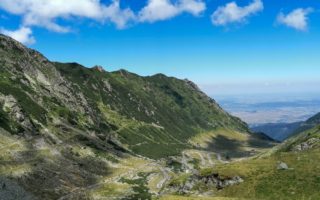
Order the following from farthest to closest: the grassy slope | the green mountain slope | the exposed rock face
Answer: the exposed rock face
the grassy slope
the green mountain slope

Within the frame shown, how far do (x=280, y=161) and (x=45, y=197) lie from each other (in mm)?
105329

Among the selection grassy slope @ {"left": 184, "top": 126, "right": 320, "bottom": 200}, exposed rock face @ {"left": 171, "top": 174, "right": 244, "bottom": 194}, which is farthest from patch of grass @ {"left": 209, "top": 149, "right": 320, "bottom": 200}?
exposed rock face @ {"left": 171, "top": 174, "right": 244, "bottom": 194}

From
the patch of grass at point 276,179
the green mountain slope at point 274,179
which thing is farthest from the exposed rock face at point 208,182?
the patch of grass at point 276,179

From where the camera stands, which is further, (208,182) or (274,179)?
(208,182)

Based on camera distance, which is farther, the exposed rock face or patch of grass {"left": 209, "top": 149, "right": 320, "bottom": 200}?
the exposed rock face

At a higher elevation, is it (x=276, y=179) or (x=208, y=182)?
(x=276, y=179)

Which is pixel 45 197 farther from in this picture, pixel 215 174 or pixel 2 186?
pixel 215 174

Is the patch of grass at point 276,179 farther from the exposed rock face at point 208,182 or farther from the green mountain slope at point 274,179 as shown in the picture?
the exposed rock face at point 208,182

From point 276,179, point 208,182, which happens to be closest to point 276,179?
point 276,179

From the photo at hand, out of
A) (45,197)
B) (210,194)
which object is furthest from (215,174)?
(45,197)

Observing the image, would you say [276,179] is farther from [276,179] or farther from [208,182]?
[208,182]

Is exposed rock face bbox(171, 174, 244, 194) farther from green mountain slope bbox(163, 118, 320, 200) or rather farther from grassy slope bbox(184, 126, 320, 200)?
grassy slope bbox(184, 126, 320, 200)

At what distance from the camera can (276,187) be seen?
364 feet

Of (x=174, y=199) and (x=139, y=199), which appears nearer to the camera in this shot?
(x=174, y=199)
